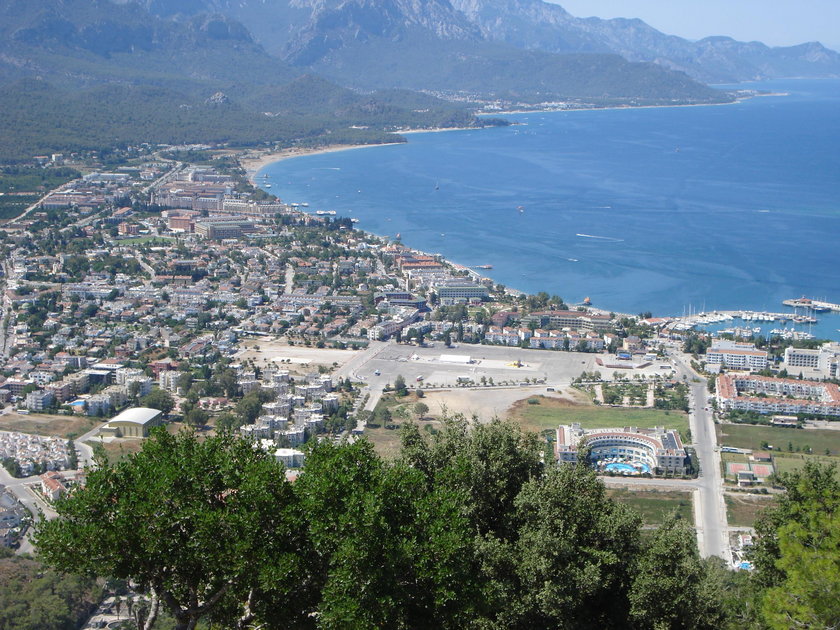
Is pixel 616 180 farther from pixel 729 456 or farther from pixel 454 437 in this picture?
pixel 454 437

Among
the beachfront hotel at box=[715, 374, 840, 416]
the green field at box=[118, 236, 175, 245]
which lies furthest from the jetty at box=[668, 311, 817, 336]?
the green field at box=[118, 236, 175, 245]

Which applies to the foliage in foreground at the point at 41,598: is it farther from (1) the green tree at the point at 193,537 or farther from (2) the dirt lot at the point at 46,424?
(1) the green tree at the point at 193,537

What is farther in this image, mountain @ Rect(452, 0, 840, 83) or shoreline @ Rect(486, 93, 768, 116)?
mountain @ Rect(452, 0, 840, 83)

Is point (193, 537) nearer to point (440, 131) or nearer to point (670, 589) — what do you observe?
point (670, 589)

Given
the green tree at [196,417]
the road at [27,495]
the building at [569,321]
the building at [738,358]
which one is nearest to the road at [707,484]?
the building at [738,358]

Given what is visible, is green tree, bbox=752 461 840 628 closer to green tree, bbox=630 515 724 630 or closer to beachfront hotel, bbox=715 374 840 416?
green tree, bbox=630 515 724 630
